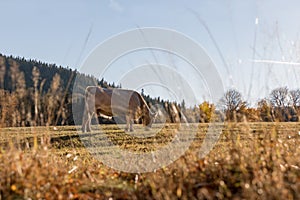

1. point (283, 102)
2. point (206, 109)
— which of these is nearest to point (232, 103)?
point (206, 109)

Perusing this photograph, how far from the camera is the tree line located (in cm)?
469

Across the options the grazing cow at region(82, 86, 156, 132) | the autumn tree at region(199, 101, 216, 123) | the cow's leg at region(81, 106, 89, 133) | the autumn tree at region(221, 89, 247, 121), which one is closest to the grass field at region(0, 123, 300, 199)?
the autumn tree at region(221, 89, 247, 121)

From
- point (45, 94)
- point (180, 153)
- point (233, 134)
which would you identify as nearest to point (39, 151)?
point (45, 94)

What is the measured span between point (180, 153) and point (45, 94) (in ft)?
7.72

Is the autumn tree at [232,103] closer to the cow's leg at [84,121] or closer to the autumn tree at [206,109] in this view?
the autumn tree at [206,109]

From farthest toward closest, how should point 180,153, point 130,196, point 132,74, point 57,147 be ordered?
point 57,147, point 132,74, point 180,153, point 130,196

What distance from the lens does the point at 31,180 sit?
368 cm

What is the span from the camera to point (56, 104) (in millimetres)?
5191

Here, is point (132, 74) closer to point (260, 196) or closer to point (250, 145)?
point (250, 145)

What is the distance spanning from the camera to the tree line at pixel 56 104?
4.69 metres

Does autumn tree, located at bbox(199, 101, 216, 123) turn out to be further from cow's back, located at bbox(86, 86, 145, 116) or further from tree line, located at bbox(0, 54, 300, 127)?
cow's back, located at bbox(86, 86, 145, 116)

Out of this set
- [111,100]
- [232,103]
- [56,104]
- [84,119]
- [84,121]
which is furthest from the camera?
[111,100]

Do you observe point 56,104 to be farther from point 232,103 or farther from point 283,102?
point 283,102

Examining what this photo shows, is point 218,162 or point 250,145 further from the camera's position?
point 250,145
